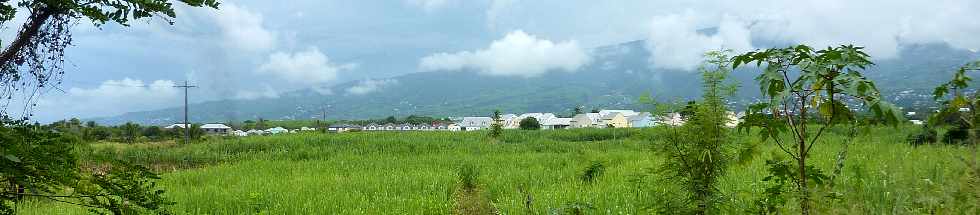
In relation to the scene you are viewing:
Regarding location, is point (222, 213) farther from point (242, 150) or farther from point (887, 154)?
point (242, 150)

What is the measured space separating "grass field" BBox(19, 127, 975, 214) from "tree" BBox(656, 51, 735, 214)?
18cm

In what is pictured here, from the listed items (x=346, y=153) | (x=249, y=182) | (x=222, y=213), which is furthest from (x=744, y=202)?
(x=346, y=153)

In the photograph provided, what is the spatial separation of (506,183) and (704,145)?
A: 7.02 meters

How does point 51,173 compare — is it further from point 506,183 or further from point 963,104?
point 506,183

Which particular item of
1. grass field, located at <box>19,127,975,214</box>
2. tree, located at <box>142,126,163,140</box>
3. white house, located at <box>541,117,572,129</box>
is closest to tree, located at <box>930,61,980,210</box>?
grass field, located at <box>19,127,975,214</box>

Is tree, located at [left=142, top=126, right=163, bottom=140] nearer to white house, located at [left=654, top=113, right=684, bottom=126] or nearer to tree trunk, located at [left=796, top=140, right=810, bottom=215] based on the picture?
white house, located at [left=654, top=113, right=684, bottom=126]

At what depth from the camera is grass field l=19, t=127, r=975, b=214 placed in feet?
14.9

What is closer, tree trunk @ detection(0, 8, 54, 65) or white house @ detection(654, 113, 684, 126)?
tree trunk @ detection(0, 8, 54, 65)

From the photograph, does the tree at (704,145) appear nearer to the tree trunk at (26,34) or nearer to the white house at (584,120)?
the tree trunk at (26,34)

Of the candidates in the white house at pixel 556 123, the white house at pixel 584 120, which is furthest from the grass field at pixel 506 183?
the white house at pixel 556 123

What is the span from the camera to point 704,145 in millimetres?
3908

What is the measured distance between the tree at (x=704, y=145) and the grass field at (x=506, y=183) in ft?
0.60

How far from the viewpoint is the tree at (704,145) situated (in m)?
3.84

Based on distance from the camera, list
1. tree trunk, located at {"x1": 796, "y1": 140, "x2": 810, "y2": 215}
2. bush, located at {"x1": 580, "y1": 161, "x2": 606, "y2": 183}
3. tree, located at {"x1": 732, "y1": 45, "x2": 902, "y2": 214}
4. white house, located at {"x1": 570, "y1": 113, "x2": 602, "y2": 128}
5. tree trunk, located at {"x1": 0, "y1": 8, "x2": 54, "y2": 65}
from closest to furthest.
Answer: tree trunk, located at {"x1": 0, "y1": 8, "x2": 54, "y2": 65} < tree, located at {"x1": 732, "y1": 45, "x2": 902, "y2": 214} < tree trunk, located at {"x1": 796, "y1": 140, "x2": 810, "y2": 215} < bush, located at {"x1": 580, "y1": 161, "x2": 606, "y2": 183} < white house, located at {"x1": 570, "y1": 113, "x2": 602, "y2": 128}
